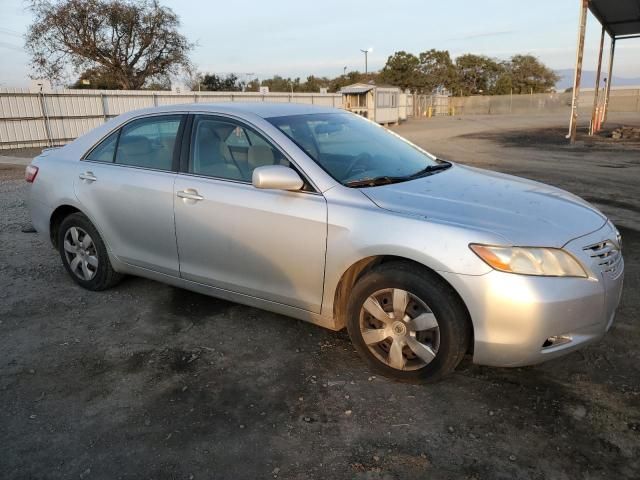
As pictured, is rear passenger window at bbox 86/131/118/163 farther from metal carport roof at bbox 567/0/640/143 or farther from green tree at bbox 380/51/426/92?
green tree at bbox 380/51/426/92

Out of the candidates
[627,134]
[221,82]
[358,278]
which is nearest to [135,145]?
[358,278]

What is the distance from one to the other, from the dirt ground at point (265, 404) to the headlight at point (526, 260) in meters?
0.78

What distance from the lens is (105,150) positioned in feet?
14.2

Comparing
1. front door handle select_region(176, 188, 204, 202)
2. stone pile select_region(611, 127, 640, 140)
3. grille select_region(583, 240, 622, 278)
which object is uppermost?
front door handle select_region(176, 188, 204, 202)

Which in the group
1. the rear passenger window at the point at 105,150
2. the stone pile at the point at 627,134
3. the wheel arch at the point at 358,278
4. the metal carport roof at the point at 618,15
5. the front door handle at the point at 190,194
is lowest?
the stone pile at the point at 627,134

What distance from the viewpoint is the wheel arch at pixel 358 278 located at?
9.35 feet

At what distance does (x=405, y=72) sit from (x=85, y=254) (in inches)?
2546

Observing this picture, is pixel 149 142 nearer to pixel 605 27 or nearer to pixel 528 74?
pixel 605 27

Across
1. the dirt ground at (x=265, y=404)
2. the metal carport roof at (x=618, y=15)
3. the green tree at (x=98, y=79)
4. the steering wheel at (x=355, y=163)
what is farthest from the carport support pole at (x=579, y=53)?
the green tree at (x=98, y=79)

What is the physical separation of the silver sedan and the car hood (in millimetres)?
13

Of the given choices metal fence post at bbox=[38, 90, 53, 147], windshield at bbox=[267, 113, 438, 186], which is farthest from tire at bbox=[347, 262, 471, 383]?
metal fence post at bbox=[38, 90, 53, 147]

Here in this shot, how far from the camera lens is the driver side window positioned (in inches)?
138

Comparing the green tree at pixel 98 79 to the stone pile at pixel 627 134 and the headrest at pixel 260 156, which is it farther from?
the headrest at pixel 260 156

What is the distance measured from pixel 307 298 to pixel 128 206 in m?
1.70
